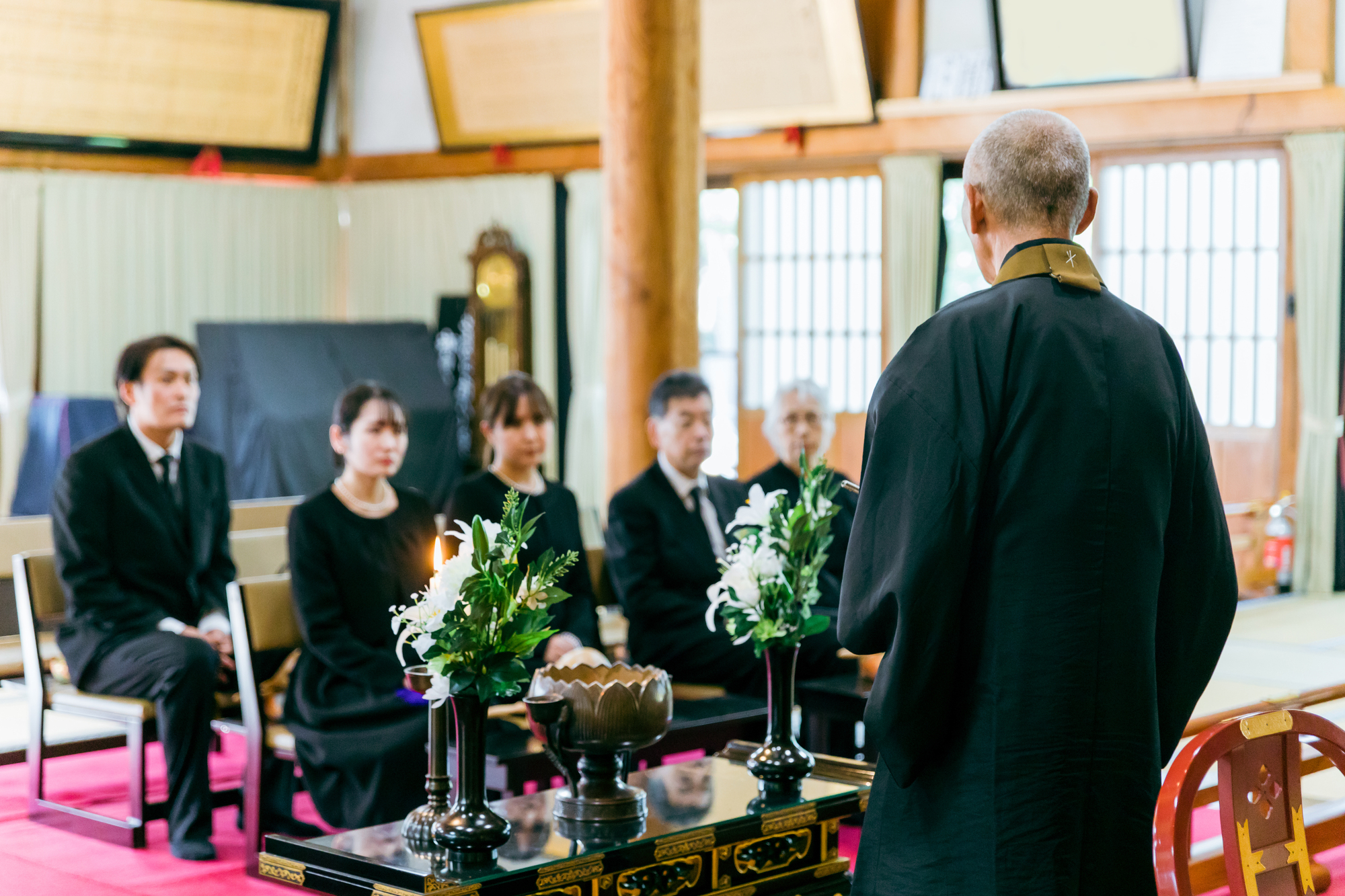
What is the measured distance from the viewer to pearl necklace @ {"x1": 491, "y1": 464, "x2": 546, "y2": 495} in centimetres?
434

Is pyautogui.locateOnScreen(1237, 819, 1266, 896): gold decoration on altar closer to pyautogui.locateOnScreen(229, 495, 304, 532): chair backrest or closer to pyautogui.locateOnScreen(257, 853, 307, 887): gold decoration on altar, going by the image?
pyautogui.locateOnScreen(257, 853, 307, 887): gold decoration on altar

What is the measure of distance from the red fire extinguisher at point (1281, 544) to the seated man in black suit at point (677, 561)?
346 cm

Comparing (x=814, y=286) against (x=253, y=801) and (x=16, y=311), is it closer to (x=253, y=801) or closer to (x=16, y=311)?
(x=16, y=311)

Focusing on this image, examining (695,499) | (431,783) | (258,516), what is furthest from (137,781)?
(258,516)

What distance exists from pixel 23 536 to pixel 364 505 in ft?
6.18

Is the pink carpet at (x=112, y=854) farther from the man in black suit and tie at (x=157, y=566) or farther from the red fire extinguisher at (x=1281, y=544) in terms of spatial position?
the red fire extinguisher at (x=1281, y=544)

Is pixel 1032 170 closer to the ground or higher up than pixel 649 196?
closer to the ground

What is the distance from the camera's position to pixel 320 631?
156 inches

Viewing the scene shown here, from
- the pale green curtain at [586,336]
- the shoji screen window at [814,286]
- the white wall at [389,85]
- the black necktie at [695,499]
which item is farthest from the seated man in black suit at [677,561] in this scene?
the white wall at [389,85]

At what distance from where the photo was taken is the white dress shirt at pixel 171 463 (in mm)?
4414

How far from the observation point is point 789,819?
8.82ft

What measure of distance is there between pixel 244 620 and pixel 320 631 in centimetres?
19

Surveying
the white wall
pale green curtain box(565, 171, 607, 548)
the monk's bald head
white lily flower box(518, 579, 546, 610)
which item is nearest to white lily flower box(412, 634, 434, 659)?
white lily flower box(518, 579, 546, 610)

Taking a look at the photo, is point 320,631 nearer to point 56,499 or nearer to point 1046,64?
point 56,499
